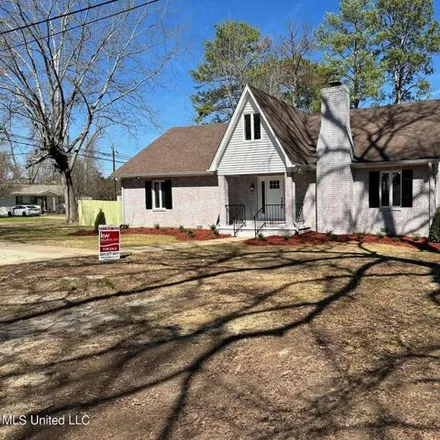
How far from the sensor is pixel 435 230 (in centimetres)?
1564

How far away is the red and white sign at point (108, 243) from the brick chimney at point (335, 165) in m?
9.55

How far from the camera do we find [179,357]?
17.1 feet

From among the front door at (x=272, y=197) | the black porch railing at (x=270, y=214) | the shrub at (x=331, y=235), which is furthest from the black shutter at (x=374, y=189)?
the front door at (x=272, y=197)

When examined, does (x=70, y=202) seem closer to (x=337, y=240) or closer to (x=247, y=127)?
(x=247, y=127)

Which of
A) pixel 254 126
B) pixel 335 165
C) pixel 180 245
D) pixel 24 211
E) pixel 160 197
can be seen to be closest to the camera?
pixel 180 245

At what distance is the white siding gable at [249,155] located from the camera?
60.6 feet

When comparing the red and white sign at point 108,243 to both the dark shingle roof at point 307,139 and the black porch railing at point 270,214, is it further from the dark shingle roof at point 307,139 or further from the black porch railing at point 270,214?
the black porch railing at point 270,214

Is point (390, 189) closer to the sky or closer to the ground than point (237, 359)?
closer to the sky

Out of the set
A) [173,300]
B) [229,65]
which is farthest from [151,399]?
[229,65]

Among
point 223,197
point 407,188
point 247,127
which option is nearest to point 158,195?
point 223,197

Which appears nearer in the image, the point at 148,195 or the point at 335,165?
the point at 335,165

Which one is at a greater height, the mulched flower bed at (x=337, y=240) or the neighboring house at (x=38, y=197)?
the neighboring house at (x=38, y=197)

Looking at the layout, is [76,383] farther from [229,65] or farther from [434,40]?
[434,40]

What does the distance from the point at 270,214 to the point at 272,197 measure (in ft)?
2.62
